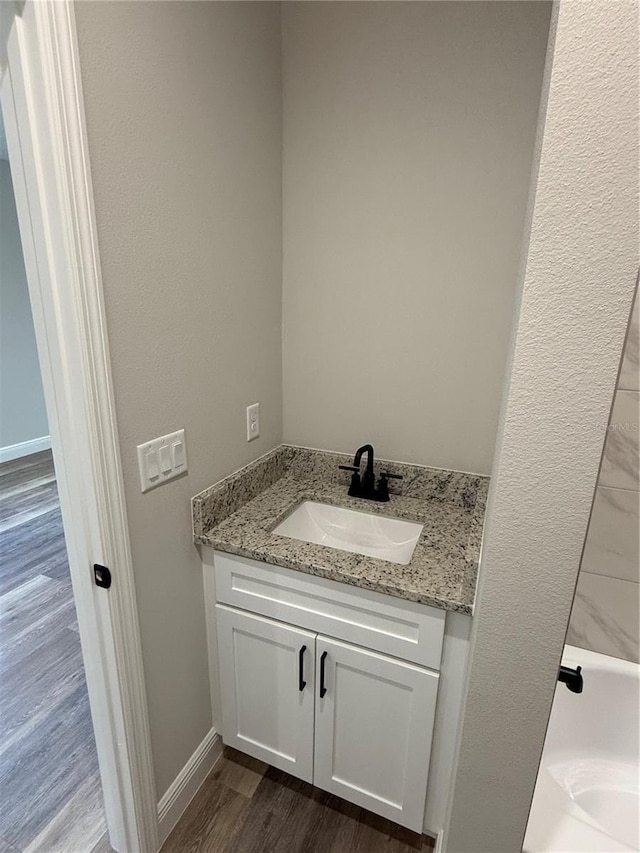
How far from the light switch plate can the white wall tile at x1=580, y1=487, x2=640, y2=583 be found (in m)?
1.24

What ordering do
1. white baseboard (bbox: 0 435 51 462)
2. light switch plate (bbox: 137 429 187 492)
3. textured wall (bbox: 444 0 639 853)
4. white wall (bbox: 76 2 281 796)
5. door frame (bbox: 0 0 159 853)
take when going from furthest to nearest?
white baseboard (bbox: 0 435 51 462)
light switch plate (bbox: 137 429 187 492)
white wall (bbox: 76 2 281 796)
door frame (bbox: 0 0 159 853)
textured wall (bbox: 444 0 639 853)

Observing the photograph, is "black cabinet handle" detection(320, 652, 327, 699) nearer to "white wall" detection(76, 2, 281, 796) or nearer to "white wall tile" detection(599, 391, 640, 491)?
"white wall" detection(76, 2, 281, 796)

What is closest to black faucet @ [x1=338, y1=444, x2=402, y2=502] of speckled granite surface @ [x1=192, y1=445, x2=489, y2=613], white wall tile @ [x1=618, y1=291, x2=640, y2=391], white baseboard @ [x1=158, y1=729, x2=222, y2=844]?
speckled granite surface @ [x1=192, y1=445, x2=489, y2=613]

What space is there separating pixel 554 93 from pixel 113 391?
2.93ft

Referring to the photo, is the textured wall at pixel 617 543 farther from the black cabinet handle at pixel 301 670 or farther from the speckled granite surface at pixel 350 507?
the black cabinet handle at pixel 301 670

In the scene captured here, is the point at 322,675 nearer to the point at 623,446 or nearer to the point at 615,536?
the point at 615,536

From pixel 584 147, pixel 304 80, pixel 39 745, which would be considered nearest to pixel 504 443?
pixel 584 147

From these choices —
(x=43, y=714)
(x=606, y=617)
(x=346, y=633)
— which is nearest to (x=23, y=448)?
(x=43, y=714)

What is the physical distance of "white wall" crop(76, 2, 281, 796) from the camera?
3.04 ft

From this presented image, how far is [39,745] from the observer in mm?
1612

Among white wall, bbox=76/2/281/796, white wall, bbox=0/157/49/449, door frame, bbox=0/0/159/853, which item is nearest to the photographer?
door frame, bbox=0/0/159/853

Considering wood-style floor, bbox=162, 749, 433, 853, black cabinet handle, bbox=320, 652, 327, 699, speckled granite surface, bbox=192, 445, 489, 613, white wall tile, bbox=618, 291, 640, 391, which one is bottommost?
wood-style floor, bbox=162, 749, 433, 853

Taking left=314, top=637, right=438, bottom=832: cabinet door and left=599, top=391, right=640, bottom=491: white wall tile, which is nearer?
left=314, top=637, right=438, bottom=832: cabinet door

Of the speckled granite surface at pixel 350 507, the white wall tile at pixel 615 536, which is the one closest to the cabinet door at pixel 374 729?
the speckled granite surface at pixel 350 507
